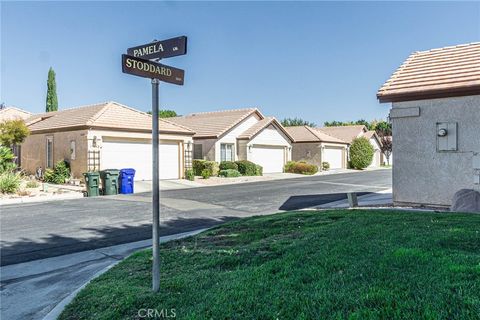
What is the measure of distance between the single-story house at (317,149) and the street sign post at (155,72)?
1445 inches

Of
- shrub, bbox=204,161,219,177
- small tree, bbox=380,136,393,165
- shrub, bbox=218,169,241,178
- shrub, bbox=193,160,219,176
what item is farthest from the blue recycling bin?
small tree, bbox=380,136,393,165

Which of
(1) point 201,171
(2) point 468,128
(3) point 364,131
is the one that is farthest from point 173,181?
(3) point 364,131

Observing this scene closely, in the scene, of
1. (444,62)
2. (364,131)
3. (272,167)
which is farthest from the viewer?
(364,131)

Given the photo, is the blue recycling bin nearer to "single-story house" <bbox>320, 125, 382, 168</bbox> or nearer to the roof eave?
the roof eave

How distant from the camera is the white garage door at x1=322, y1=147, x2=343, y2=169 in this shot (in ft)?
138

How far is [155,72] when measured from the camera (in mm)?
4473

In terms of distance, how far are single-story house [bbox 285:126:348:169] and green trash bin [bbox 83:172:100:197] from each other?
26690mm

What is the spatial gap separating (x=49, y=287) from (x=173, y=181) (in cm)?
1883

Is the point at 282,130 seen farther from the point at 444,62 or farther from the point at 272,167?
the point at 444,62

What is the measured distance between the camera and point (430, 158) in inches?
436

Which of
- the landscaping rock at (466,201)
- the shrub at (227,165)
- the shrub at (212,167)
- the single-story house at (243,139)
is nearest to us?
the landscaping rock at (466,201)

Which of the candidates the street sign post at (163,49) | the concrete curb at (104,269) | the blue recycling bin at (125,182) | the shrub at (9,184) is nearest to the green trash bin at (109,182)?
the blue recycling bin at (125,182)

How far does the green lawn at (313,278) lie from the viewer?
3391mm

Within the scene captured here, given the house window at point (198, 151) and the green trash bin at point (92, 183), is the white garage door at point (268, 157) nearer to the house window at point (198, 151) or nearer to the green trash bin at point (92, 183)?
the house window at point (198, 151)
